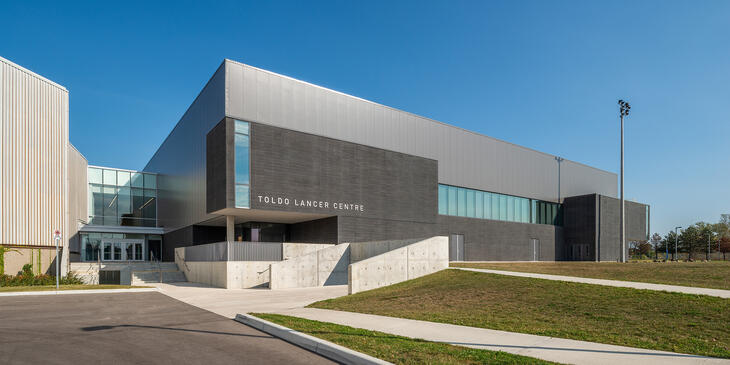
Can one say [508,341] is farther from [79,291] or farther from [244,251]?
[79,291]

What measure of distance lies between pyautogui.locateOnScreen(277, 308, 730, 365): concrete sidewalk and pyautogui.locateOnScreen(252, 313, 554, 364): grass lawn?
460mm

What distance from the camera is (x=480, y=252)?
4338cm

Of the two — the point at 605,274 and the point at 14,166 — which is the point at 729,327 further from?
the point at 14,166

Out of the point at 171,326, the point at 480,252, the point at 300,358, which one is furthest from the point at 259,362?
the point at 480,252

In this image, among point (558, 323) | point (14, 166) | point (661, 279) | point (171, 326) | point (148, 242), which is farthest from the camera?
point (148, 242)

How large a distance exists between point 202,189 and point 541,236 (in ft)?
119

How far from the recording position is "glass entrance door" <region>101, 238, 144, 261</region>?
145ft

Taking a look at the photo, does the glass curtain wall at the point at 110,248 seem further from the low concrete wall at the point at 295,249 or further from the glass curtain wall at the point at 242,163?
the low concrete wall at the point at 295,249

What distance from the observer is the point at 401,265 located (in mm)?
21906

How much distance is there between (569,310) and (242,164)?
21.9 metres

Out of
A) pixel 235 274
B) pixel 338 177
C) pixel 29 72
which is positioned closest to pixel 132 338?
pixel 235 274

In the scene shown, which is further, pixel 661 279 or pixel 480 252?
pixel 480 252

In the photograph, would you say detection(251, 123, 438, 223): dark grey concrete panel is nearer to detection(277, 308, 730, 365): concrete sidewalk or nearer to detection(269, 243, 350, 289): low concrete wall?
detection(269, 243, 350, 289): low concrete wall

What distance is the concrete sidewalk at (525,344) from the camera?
23.6 ft
